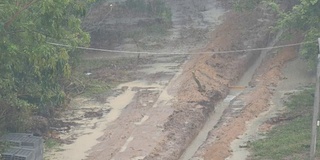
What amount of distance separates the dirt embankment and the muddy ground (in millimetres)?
39

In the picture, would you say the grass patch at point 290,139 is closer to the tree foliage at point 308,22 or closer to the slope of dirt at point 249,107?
the slope of dirt at point 249,107

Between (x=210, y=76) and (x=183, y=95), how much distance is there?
3.11 m

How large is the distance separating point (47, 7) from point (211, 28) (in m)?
24.2

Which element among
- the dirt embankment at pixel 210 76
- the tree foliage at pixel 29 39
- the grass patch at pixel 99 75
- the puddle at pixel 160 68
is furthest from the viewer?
the puddle at pixel 160 68

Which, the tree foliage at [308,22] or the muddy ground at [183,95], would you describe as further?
the tree foliage at [308,22]

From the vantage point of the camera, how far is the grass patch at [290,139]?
19.3 meters

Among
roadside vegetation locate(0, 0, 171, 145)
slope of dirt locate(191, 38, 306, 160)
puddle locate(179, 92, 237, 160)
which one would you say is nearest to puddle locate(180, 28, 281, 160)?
puddle locate(179, 92, 237, 160)

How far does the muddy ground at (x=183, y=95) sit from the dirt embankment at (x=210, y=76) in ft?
0.13

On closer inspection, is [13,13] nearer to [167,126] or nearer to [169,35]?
[167,126]

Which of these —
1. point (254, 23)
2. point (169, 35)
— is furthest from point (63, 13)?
point (254, 23)

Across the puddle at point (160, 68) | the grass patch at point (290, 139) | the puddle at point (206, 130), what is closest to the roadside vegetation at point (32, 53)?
the puddle at point (206, 130)

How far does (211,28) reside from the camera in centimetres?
3828

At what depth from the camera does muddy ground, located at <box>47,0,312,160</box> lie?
72.3 ft

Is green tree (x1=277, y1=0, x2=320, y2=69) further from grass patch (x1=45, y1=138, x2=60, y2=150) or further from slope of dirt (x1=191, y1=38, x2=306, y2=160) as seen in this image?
grass patch (x1=45, y1=138, x2=60, y2=150)
